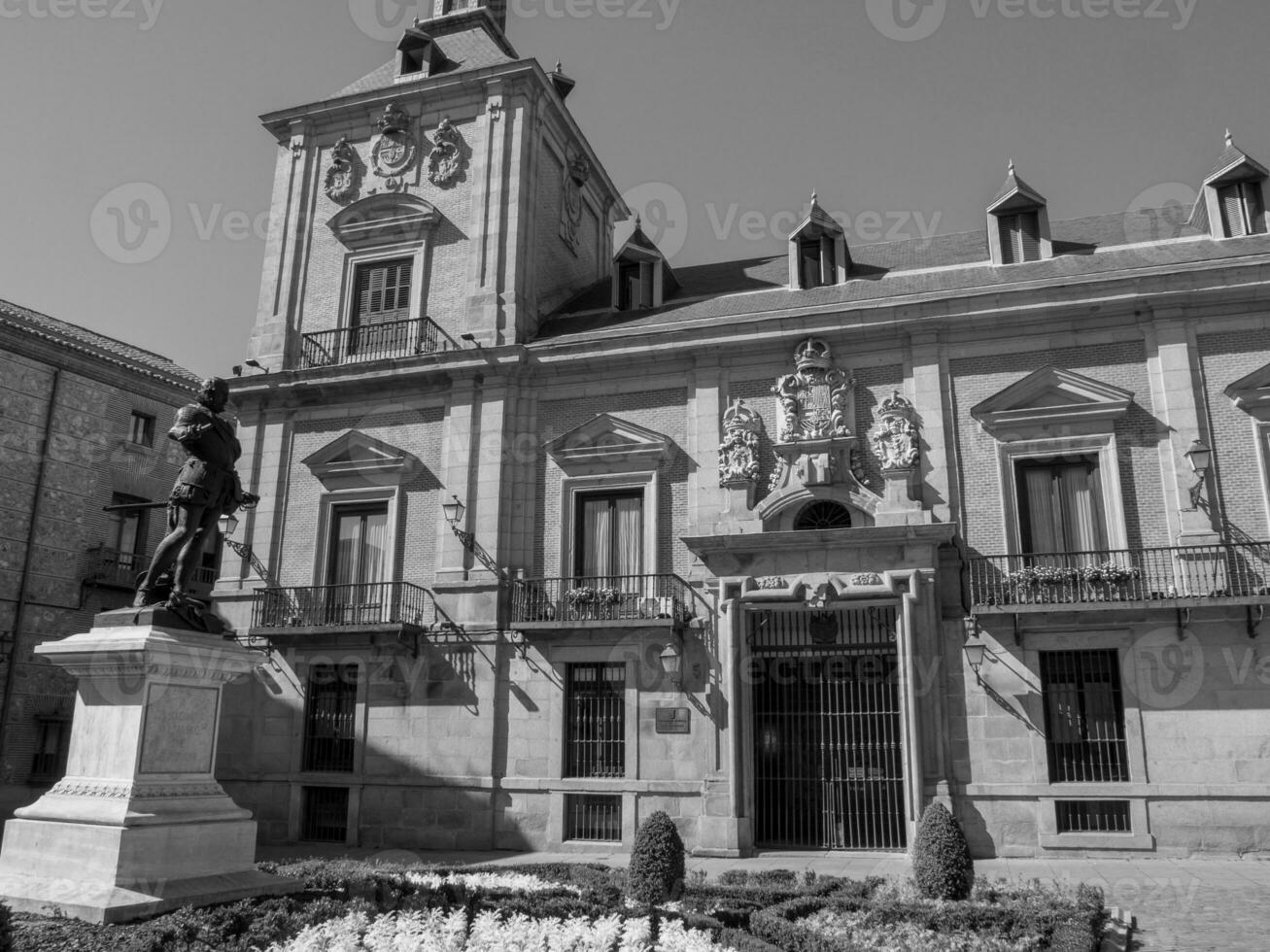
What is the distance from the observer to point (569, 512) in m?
19.6

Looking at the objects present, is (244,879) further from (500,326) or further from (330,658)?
(500,326)

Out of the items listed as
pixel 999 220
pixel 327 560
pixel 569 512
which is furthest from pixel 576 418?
pixel 999 220

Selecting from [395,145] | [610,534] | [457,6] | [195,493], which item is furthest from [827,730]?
[457,6]

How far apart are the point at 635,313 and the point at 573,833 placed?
10.3 meters

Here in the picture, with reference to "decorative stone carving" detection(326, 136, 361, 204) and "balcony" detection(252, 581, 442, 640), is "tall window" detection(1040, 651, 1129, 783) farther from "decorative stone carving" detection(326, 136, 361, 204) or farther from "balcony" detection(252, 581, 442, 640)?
"decorative stone carving" detection(326, 136, 361, 204)

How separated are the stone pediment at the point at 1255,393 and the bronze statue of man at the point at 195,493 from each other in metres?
15.2

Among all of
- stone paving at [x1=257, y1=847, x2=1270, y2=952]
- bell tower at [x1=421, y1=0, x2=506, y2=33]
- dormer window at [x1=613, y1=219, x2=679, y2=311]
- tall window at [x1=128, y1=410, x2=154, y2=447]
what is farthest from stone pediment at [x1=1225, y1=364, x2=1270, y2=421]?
tall window at [x1=128, y1=410, x2=154, y2=447]

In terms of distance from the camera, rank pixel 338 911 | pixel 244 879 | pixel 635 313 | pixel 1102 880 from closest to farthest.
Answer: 1. pixel 338 911
2. pixel 244 879
3. pixel 1102 880
4. pixel 635 313

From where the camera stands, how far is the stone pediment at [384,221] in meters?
22.1

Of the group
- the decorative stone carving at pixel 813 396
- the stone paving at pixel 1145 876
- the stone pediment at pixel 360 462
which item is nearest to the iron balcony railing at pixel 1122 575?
the decorative stone carving at pixel 813 396

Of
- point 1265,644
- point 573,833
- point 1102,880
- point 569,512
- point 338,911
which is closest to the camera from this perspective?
point 338,911

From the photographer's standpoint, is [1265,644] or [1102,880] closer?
[1102,880]

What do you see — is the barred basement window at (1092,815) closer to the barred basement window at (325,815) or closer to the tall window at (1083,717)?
the tall window at (1083,717)

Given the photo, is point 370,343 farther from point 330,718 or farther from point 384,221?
point 330,718
